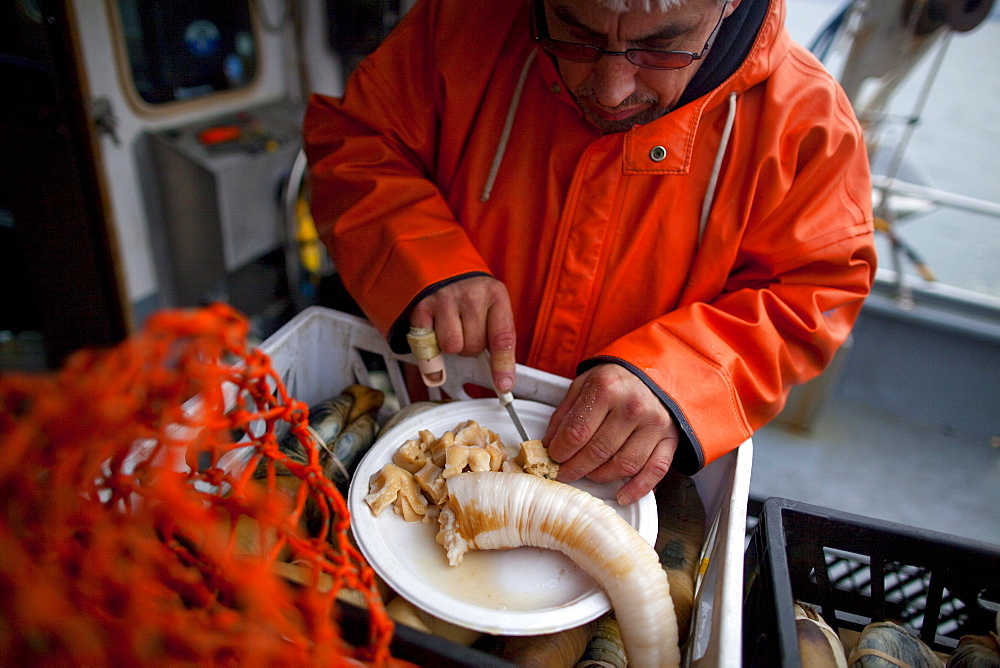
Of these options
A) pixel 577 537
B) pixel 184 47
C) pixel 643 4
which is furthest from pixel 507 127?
pixel 184 47

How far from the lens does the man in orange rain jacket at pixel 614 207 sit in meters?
1.01

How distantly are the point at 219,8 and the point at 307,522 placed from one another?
8.94 feet

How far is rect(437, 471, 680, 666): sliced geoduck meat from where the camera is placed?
2.72 feet

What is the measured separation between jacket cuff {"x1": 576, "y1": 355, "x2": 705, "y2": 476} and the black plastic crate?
142mm

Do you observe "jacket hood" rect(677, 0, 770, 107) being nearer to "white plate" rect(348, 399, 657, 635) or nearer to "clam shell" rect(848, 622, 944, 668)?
"white plate" rect(348, 399, 657, 635)

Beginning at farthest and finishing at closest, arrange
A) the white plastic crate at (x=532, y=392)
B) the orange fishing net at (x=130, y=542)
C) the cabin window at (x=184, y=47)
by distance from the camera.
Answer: the cabin window at (x=184, y=47), the white plastic crate at (x=532, y=392), the orange fishing net at (x=130, y=542)

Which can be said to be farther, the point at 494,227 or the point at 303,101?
the point at 303,101

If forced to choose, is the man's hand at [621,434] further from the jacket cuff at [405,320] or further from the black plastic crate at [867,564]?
the jacket cuff at [405,320]

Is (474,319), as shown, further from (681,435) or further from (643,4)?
(643,4)

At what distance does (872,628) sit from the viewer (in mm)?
926

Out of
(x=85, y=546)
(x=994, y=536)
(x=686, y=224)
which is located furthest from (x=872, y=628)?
(x=994, y=536)

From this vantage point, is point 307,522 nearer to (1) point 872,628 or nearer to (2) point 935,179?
(1) point 872,628

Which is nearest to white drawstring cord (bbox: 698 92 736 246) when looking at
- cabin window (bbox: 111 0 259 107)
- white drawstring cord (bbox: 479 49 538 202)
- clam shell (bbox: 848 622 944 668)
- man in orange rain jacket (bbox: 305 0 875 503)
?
man in orange rain jacket (bbox: 305 0 875 503)

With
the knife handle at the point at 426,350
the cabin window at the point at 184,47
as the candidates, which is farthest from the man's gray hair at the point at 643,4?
the cabin window at the point at 184,47
